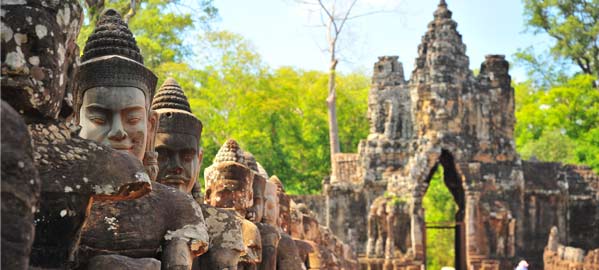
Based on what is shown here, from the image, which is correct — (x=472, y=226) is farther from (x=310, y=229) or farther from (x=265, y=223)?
(x=265, y=223)

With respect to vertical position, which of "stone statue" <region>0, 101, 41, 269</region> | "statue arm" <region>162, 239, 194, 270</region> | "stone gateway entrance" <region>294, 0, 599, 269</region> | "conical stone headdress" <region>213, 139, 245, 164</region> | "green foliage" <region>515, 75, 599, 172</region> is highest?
"green foliage" <region>515, 75, 599, 172</region>

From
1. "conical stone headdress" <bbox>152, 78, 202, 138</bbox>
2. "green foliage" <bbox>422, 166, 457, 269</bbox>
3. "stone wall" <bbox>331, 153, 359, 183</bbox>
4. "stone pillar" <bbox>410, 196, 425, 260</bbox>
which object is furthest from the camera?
"green foliage" <bbox>422, 166, 457, 269</bbox>

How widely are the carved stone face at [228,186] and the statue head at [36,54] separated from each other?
3.29m

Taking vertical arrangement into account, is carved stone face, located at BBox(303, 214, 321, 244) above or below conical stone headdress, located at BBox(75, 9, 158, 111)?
below

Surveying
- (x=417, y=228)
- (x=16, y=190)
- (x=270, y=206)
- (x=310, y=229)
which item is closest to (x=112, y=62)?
(x=16, y=190)

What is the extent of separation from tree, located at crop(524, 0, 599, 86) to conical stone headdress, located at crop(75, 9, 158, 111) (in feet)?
111

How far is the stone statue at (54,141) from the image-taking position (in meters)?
2.67

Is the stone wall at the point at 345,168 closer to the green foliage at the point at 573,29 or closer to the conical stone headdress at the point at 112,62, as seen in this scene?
the green foliage at the point at 573,29

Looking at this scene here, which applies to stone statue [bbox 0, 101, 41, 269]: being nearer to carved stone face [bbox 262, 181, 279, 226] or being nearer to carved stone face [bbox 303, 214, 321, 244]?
carved stone face [bbox 262, 181, 279, 226]

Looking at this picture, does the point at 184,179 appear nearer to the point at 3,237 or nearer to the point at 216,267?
the point at 216,267

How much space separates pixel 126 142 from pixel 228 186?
84.1 inches

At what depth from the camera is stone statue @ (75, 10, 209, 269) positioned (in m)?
3.58

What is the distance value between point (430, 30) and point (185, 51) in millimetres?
7581

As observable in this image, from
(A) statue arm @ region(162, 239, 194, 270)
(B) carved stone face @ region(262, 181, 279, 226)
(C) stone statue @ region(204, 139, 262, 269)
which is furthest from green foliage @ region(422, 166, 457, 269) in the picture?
(A) statue arm @ region(162, 239, 194, 270)
